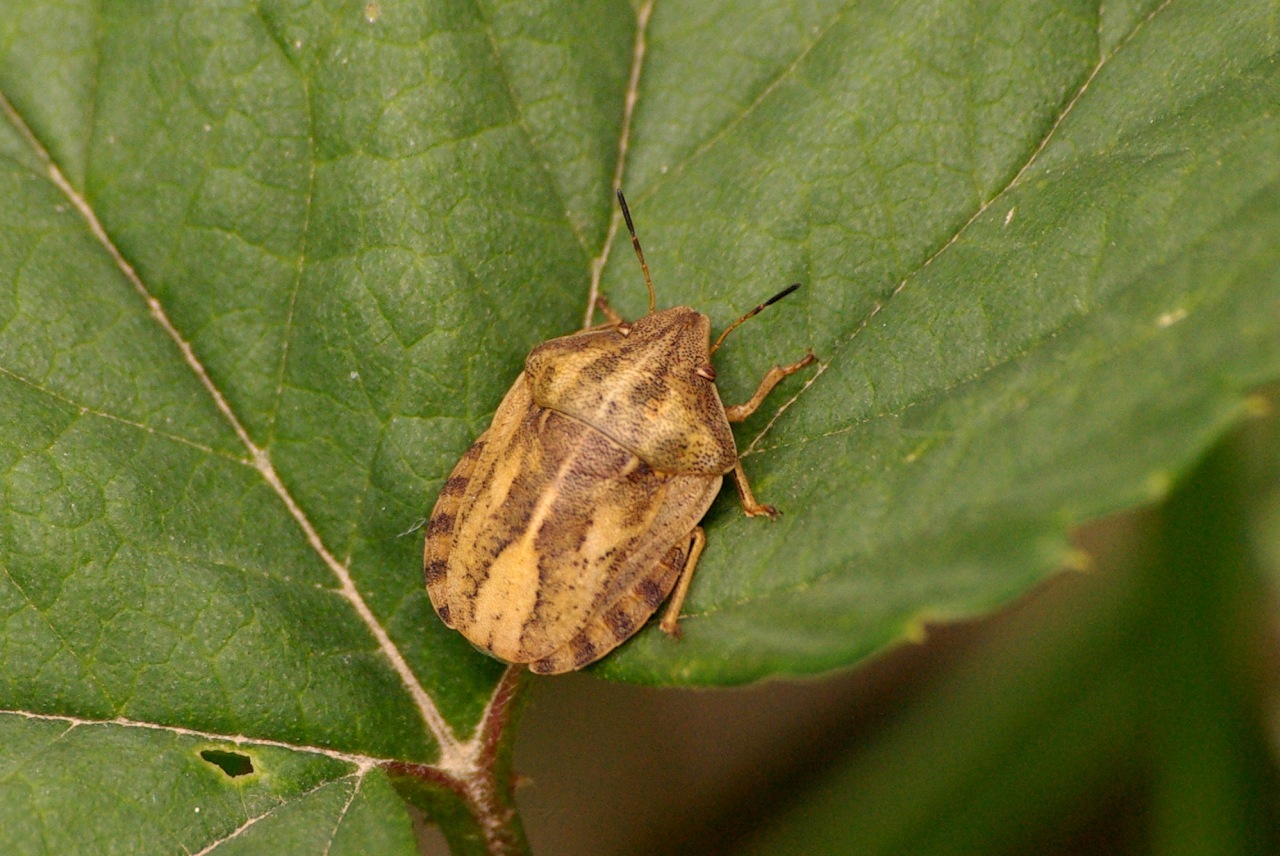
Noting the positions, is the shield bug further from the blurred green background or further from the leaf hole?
the leaf hole

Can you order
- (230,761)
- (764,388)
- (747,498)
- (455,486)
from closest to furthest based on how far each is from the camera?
(230,761), (747,498), (764,388), (455,486)

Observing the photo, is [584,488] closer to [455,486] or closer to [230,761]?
[455,486]

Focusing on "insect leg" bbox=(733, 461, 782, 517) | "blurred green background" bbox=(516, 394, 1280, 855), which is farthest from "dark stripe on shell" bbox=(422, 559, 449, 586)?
"insect leg" bbox=(733, 461, 782, 517)

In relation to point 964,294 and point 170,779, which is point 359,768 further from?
point 964,294

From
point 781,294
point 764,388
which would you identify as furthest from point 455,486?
point 781,294

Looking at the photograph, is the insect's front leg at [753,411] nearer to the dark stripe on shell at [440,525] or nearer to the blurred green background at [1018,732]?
the dark stripe on shell at [440,525]

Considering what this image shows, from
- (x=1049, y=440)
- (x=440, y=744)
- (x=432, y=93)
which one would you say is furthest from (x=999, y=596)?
(x=432, y=93)
